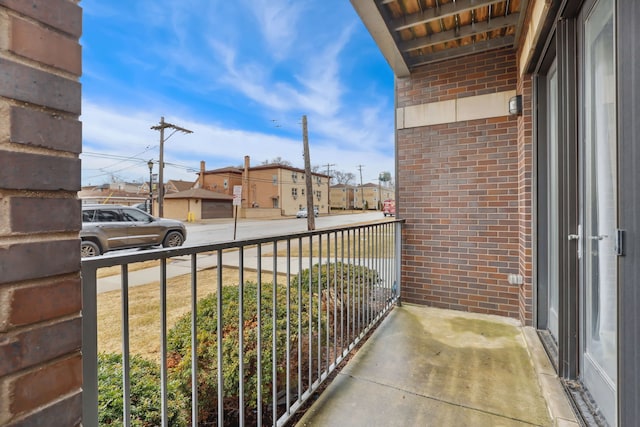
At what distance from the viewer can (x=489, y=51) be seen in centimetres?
297

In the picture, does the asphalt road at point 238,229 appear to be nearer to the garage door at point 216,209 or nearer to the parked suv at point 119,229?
the parked suv at point 119,229

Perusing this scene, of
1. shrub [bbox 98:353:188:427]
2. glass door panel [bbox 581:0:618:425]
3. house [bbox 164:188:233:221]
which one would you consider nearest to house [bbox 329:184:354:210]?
house [bbox 164:188:233:221]

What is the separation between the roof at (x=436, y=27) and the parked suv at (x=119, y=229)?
697cm

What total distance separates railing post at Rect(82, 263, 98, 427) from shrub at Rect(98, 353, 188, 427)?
37cm

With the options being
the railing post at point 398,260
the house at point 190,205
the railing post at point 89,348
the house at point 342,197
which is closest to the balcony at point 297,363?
the railing post at point 89,348

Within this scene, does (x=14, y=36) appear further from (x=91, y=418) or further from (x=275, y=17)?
(x=275, y=17)

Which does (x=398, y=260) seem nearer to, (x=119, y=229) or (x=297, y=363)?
(x=297, y=363)

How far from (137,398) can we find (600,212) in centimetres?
220

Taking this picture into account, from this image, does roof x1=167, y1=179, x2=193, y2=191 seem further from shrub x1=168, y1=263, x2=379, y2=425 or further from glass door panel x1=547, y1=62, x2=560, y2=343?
glass door panel x1=547, y1=62, x2=560, y2=343

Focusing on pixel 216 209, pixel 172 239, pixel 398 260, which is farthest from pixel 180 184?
pixel 398 260

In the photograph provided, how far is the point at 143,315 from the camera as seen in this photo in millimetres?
3334

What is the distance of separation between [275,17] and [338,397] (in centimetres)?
683

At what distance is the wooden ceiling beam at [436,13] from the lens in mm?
2396

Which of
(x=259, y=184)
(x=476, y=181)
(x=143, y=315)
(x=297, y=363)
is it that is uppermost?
(x=259, y=184)
